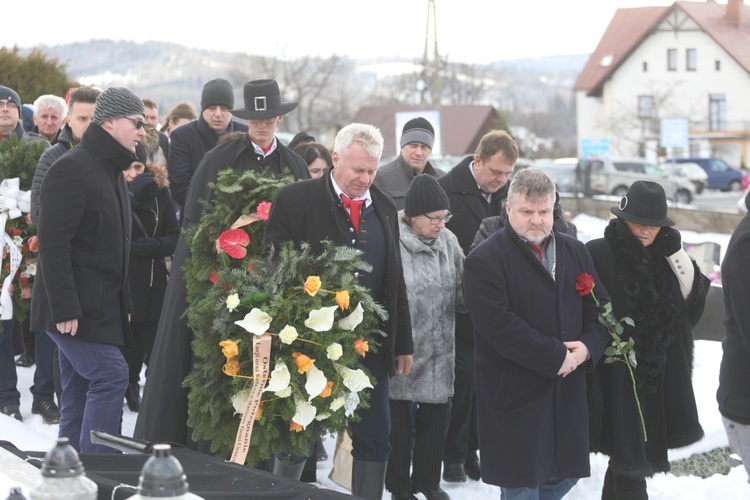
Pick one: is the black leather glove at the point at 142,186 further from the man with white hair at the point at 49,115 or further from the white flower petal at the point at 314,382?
the white flower petal at the point at 314,382

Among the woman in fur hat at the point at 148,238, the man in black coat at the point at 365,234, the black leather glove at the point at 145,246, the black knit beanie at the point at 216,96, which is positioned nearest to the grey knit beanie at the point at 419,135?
the black knit beanie at the point at 216,96

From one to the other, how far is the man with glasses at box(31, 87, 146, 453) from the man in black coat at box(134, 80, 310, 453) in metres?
0.26

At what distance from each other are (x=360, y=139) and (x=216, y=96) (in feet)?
10.9

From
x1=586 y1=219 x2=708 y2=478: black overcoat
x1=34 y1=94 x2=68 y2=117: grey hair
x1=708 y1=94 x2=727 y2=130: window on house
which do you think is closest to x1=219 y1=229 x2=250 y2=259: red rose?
x1=586 y1=219 x2=708 y2=478: black overcoat

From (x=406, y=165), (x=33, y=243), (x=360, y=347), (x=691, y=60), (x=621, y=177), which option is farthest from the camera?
(x=691, y=60)

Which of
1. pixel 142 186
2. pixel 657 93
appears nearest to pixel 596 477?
pixel 142 186

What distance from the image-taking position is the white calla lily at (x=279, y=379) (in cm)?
440

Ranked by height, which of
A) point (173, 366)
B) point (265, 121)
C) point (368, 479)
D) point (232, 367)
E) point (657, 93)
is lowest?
point (368, 479)

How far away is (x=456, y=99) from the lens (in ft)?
294

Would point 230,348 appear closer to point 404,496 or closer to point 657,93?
point 404,496

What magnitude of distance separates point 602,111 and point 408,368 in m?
64.6

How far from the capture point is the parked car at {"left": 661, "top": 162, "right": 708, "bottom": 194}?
136 feet

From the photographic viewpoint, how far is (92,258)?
5340mm

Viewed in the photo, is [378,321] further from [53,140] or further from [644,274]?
[53,140]
